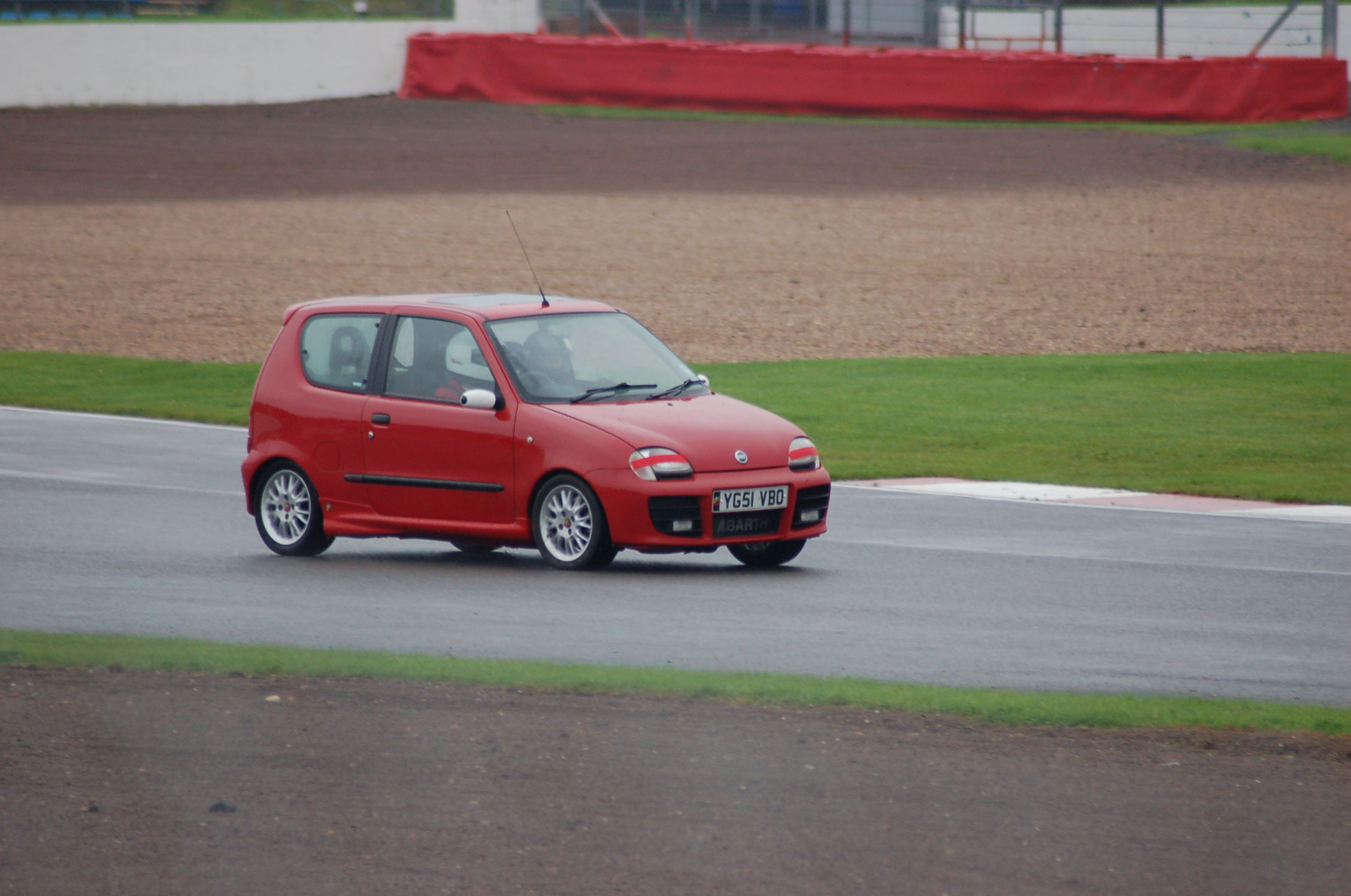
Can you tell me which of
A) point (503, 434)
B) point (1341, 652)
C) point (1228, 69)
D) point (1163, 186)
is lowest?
point (1341, 652)

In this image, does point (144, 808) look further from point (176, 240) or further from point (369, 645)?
point (176, 240)

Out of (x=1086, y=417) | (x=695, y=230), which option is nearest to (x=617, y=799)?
(x=1086, y=417)

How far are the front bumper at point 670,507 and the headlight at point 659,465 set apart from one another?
0.03 m

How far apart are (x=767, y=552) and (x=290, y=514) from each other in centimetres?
297

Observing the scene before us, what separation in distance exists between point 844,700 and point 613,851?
187 centimetres

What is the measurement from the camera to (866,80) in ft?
136

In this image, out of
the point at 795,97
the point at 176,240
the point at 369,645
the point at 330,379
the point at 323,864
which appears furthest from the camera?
the point at 795,97

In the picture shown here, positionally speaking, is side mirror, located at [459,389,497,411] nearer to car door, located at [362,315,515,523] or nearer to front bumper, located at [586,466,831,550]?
car door, located at [362,315,515,523]

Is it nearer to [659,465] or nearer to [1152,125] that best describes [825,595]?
[659,465]

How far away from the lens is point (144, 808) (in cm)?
579

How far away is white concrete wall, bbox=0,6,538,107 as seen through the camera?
128 feet

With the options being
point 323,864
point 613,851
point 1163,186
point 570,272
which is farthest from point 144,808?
point 1163,186

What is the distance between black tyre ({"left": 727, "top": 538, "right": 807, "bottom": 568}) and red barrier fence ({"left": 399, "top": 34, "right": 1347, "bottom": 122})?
31.1 meters

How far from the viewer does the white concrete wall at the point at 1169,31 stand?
43375 mm
